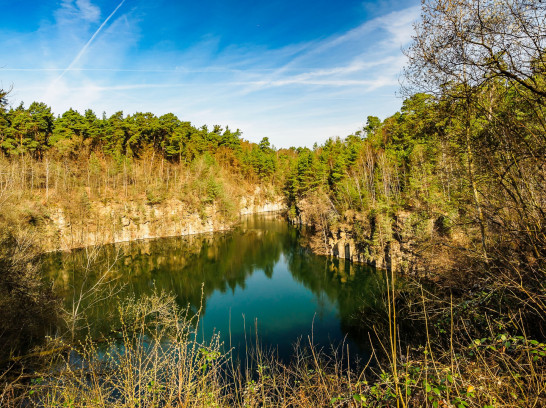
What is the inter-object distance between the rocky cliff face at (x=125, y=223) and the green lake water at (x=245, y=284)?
6.98ft

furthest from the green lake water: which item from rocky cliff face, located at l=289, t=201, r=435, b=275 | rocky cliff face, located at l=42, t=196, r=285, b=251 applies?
rocky cliff face, located at l=42, t=196, r=285, b=251

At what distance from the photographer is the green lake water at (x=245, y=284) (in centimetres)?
1545

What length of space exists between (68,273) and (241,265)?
1567cm

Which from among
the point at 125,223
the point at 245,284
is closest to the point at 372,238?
the point at 245,284

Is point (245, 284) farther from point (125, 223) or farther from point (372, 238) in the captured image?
point (125, 223)

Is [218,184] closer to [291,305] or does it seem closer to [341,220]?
[341,220]

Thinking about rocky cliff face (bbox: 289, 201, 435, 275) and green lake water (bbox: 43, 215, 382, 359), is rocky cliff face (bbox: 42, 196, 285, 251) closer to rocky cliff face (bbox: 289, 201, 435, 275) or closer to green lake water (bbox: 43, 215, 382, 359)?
green lake water (bbox: 43, 215, 382, 359)

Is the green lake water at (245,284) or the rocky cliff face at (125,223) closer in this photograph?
the green lake water at (245,284)

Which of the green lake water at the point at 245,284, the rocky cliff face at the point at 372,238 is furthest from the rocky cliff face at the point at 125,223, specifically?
the rocky cliff face at the point at 372,238

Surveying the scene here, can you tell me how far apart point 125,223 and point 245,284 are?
22353 millimetres

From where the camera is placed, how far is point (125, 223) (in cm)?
3681

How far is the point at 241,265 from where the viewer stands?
94.4 feet

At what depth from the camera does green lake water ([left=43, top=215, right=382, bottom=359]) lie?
608 inches

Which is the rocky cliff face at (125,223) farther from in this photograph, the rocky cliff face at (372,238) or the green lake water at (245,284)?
the rocky cliff face at (372,238)
